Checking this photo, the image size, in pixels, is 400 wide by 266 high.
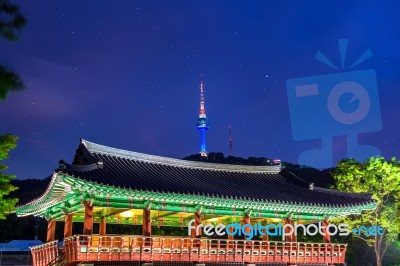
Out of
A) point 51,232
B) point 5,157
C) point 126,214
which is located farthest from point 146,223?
point 5,157

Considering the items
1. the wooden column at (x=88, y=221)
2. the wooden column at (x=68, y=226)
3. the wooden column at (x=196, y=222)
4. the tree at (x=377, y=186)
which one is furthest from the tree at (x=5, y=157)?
the tree at (x=377, y=186)

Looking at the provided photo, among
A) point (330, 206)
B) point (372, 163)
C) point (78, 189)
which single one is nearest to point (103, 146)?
point (78, 189)

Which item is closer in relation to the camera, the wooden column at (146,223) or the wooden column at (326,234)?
the wooden column at (146,223)

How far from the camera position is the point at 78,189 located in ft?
69.7

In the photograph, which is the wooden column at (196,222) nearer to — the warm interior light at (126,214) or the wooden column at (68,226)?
the warm interior light at (126,214)

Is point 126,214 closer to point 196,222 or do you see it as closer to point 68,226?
point 68,226

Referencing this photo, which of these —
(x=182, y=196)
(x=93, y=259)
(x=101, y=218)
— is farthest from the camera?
(x=101, y=218)

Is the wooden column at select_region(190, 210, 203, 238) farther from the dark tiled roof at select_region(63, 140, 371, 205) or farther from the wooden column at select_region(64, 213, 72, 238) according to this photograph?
the wooden column at select_region(64, 213, 72, 238)

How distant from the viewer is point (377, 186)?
1508 inches

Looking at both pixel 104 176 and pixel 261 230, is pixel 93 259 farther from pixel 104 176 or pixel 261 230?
pixel 261 230

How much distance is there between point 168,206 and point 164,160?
5.20 m

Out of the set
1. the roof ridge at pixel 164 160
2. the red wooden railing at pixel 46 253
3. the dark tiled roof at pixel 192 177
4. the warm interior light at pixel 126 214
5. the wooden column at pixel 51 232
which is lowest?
the red wooden railing at pixel 46 253

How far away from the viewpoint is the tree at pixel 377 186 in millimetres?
37812

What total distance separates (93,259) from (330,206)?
14.7m
